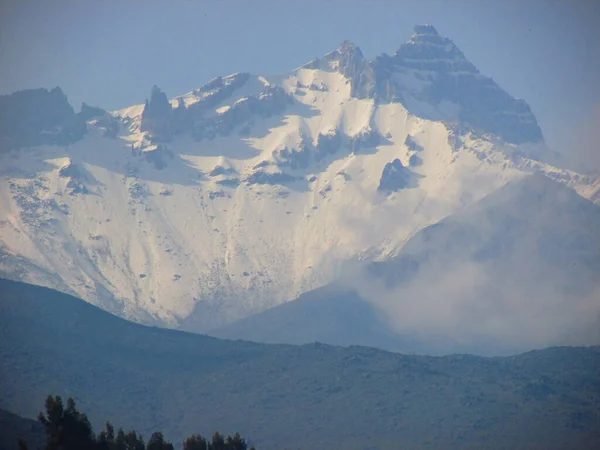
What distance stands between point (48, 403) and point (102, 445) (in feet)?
30.8

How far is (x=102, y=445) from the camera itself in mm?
174375

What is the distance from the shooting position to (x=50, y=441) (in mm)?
170625

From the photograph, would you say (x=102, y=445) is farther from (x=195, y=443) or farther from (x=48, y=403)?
(x=195, y=443)

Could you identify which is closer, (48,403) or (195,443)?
(48,403)

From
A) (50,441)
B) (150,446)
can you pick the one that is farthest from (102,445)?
(150,446)

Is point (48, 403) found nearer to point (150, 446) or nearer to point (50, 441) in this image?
point (50, 441)

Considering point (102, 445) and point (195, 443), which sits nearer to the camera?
point (102, 445)

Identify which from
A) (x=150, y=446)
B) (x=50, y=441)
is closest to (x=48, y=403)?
(x=50, y=441)

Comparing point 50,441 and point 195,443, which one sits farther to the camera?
point 195,443

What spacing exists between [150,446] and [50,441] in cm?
2677

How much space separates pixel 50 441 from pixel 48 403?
6961 millimetres

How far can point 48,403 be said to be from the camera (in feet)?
577

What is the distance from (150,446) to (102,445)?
21.2 metres

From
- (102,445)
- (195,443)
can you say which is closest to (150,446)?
(195,443)
